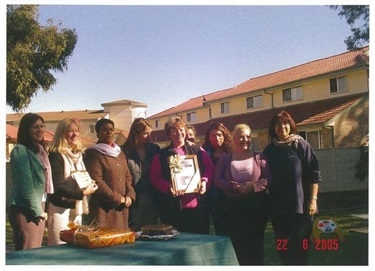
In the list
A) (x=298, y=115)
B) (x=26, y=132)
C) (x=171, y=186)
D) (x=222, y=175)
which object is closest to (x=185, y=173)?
(x=171, y=186)

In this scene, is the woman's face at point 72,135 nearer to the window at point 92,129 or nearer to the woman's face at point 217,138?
the window at point 92,129

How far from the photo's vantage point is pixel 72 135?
9.67 feet

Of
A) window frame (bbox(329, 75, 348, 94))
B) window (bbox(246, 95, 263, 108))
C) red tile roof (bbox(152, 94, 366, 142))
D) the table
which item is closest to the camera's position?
the table

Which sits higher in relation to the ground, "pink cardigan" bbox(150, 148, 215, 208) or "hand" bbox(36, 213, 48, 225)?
"pink cardigan" bbox(150, 148, 215, 208)

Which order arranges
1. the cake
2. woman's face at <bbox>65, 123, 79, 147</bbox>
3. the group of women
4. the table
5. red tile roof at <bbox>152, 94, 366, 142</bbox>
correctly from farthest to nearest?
1. red tile roof at <bbox>152, 94, 366, 142</bbox>
2. woman's face at <bbox>65, 123, 79, 147</bbox>
3. the group of women
4. the cake
5. the table

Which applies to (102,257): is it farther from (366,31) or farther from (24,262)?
(366,31)

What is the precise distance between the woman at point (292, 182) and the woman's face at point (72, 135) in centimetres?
146

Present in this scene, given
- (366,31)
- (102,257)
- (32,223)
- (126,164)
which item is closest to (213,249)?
(102,257)

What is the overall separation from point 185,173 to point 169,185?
0.51 feet

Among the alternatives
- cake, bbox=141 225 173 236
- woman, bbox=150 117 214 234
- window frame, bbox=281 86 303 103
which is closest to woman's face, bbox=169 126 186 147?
woman, bbox=150 117 214 234

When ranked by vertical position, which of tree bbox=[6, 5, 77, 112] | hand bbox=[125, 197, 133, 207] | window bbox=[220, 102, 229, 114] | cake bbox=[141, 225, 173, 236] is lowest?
cake bbox=[141, 225, 173, 236]

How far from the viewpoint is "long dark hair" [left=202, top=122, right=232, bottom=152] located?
3264 mm

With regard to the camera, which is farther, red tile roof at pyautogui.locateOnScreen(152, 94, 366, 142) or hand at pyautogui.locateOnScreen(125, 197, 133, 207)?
red tile roof at pyautogui.locateOnScreen(152, 94, 366, 142)

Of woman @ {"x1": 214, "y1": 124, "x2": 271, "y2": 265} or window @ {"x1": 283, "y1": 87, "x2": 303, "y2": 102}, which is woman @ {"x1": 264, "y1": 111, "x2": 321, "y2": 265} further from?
window @ {"x1": 283, "y1": 87, "x2": 303, "y2": 102}
